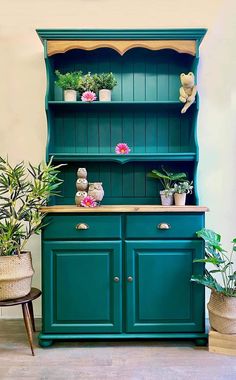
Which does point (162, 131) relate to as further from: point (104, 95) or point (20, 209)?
point (20, 209)

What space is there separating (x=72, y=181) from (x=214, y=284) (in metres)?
1.28

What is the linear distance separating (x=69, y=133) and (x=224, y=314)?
1.70 meters

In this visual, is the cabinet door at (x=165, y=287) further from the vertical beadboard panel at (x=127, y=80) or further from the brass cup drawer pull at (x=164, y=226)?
the vertical beadboard panel at (x=127, y=80)

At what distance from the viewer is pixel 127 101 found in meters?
2.46

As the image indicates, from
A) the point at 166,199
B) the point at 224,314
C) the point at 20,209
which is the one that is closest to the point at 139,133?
the point at 166,199

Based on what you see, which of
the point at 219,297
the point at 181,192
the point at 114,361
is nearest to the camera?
the point at 114,361

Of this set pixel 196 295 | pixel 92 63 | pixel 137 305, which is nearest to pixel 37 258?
pixel 137 305

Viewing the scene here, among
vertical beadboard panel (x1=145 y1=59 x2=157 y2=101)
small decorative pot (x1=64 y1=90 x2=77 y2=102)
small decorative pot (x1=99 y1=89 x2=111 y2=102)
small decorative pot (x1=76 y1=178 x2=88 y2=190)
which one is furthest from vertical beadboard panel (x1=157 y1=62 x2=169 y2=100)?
small decorative pot (x1=76 y1=178 x2=88 y2=190)

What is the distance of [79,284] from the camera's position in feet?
7.21

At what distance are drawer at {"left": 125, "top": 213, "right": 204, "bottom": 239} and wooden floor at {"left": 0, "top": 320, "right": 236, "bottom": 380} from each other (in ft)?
2.42

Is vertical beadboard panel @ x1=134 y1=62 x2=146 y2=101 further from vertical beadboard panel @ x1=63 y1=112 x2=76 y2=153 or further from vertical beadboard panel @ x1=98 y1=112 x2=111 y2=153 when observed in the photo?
vertical beadboard panel @ x1=63 y1=112 x2=76 y2=153

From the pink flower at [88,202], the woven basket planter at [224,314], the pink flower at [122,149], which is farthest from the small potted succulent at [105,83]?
the woven basket planter at [224,314]

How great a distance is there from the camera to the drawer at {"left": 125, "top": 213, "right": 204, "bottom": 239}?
2.21m

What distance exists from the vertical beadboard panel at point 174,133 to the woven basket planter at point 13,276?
1.37 m
